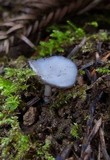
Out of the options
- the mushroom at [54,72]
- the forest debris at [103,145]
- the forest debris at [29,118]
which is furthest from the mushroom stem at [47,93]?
the forest debris at [103,145]

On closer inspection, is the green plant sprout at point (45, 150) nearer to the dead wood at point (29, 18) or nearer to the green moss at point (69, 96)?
the green moss at point (69, 96)

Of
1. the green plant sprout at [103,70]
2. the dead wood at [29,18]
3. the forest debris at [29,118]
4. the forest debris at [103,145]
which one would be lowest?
the forest debris at [103,145]

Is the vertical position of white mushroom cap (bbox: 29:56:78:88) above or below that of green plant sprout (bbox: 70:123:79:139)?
above

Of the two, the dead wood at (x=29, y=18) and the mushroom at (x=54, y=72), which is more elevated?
the dead wood at (x=29, y=18)

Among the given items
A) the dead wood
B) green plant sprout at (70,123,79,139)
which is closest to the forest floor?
green plant sprout at (70,123,79,139)

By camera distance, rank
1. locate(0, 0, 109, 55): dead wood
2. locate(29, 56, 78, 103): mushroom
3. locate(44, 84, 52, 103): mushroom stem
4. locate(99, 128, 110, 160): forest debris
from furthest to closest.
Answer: locate(0, 0, 109, 55): dead wood < locate(44, 84, 52, 103): mushroom stem < locate(29, 56, 78, 103): mushroom < locate(99, 128, 110, 160): forest debris

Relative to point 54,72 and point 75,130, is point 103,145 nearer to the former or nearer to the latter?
point 75,130

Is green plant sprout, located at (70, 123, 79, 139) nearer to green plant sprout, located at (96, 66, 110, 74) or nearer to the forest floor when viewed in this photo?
the forest floor
